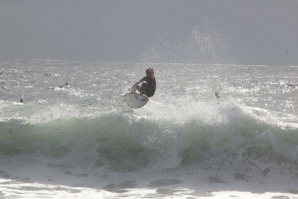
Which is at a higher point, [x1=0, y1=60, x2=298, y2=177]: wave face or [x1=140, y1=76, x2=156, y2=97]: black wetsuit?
[x1=140, y1=76, x2=156, y2=97]: black wetsuit

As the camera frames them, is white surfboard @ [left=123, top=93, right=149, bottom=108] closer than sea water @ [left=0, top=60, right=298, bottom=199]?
No

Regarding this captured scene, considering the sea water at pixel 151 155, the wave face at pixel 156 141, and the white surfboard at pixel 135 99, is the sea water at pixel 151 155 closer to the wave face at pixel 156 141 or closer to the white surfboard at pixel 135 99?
the wave face at pixel 156 141

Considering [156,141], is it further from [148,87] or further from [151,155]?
[148,87]

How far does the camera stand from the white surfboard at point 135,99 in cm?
1470

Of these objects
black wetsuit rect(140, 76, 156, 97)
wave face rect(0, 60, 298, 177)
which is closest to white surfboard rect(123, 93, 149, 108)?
black wetsuit rect(140, 76, 156, 97)

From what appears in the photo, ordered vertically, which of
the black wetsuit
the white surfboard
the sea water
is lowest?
the sea water

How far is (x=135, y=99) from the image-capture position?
1486cm

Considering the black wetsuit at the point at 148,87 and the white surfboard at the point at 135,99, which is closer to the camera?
the black wetsuit at the point at 148,87

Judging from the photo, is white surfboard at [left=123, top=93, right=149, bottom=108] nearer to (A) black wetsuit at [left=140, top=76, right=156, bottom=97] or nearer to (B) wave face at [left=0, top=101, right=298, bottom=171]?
(A) black wetsuit at [left=140, top=76, right=156, bottom=97]

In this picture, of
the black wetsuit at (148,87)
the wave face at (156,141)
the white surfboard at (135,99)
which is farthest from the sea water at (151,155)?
the black wetsuit at (148,87)

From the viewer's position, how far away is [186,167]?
11844mm

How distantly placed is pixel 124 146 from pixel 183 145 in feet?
6.14

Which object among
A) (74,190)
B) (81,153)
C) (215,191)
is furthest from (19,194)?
(215,191)

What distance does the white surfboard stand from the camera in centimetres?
1470
